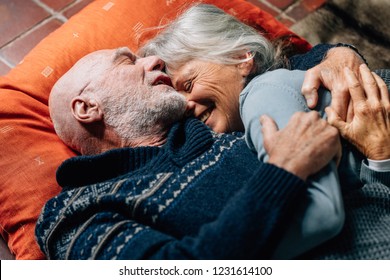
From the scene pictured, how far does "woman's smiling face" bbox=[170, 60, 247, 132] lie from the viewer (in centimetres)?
154

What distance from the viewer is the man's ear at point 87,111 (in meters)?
1.50

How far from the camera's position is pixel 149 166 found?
1.39 meters

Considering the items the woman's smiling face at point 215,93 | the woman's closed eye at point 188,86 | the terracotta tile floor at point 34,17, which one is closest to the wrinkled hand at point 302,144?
the woman's smiling face at point 215,93

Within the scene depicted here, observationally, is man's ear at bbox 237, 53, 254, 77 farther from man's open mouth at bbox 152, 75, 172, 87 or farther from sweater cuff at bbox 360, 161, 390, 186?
sweater cuff at bbox 360, 161, 390, 186

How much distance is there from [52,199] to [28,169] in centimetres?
19

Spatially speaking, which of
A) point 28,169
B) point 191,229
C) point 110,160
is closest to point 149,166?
point 110,160

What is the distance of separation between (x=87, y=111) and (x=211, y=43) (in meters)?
0.48

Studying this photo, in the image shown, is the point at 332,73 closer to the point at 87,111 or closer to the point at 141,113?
the point at 141,113

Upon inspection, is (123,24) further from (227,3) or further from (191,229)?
(191,229)

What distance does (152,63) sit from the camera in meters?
1.60

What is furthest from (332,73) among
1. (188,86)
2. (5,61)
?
(5,61)

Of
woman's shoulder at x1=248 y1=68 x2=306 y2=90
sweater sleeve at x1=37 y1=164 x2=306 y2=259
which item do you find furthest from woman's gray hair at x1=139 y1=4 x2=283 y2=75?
sweater sleeve at x1=37 y1=164 x2=306 y2=259

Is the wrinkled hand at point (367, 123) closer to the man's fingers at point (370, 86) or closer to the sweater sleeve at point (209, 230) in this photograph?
the man's fingers at point (370, 86)

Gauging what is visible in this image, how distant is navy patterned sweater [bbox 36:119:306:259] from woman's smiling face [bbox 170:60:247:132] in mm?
78
